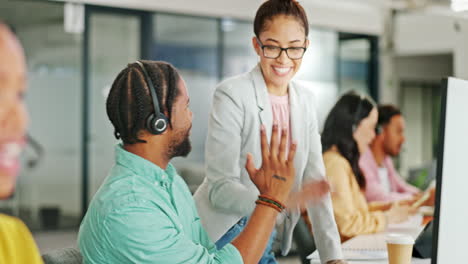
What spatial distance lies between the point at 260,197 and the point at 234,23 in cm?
613

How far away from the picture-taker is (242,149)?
203 centimetres

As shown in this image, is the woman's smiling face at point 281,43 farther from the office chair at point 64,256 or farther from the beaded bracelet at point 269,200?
the office chair at point 64,256

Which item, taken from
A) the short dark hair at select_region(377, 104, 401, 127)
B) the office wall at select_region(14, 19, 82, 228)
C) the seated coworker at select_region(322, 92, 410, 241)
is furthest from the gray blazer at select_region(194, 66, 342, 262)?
the office wall at select_region(14, 19, 82, 228)

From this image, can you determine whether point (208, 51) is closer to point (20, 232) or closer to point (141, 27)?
point (141, 27)

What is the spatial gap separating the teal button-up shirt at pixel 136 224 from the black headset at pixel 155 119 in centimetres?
8

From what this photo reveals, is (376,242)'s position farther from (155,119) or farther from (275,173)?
(155,119)

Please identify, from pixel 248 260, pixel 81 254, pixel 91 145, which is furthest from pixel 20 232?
pixel 91 145

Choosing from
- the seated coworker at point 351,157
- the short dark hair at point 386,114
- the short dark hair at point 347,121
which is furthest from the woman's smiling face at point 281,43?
the short dark hair at point 386,114

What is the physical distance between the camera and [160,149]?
5.30 ft

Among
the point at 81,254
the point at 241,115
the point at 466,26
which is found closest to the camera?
the point at 81,254

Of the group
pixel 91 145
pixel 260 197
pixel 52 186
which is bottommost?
pixel 52 186

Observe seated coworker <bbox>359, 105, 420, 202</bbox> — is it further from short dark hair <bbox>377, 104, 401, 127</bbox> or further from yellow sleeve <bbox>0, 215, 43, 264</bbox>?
yellow sleeve <bbox>0, 215, 43, 264</bbox>

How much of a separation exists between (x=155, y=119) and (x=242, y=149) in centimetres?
52

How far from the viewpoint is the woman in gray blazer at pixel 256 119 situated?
2010mm
